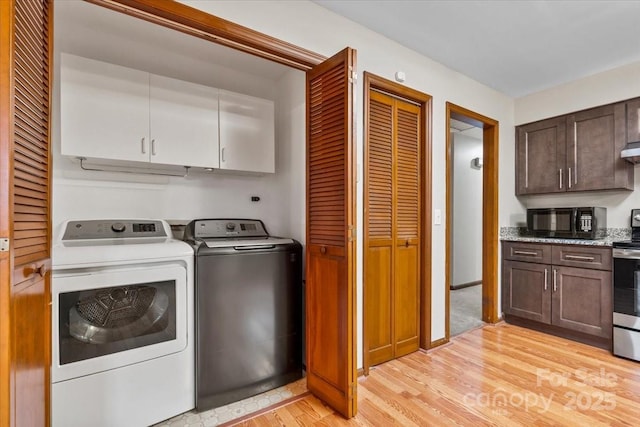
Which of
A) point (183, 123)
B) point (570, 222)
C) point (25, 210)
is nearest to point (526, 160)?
point (570, 222)

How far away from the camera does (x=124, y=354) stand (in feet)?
5.23

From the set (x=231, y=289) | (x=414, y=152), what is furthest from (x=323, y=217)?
(x=414, y=152)

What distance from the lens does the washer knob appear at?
6.46ft

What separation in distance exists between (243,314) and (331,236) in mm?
761

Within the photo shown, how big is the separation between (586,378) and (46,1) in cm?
377

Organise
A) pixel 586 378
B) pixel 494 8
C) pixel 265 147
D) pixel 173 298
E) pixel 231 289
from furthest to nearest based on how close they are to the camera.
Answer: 1. pixel 265 147
2. pixel 586 378
3. pixel 494 8
4. pixel 231 289
5. pixel 173 298

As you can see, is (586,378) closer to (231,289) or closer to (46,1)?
(231,289)

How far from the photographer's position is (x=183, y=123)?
2.10 meters

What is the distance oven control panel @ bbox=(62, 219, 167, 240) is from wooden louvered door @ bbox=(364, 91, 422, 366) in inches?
59.3

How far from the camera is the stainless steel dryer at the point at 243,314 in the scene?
1.82 metres

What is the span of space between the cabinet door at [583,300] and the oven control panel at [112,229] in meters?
3.57

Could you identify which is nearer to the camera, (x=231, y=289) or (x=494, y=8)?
(x=231, y=289)

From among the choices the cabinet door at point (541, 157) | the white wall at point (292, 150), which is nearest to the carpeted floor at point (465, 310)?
the cabinet door at point (541, 157)

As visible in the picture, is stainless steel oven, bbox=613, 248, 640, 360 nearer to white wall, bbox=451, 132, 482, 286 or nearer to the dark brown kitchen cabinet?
the dark brown kitchen cabinet
